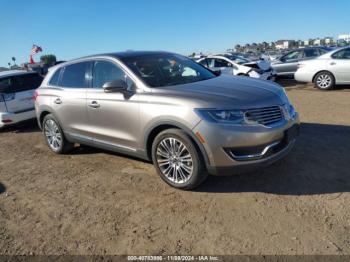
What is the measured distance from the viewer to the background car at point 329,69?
34.7ft

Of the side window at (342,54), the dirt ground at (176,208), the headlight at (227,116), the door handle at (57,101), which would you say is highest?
the side window at (342,54)

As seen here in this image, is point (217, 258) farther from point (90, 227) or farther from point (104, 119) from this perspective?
point (104, 119)

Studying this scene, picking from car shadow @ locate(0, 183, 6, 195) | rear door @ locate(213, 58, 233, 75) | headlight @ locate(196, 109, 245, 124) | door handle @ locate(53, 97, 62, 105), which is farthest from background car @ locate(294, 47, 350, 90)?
car shadow @ locate(0, 183, 6, 195)

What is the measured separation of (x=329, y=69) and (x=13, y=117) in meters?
9.72

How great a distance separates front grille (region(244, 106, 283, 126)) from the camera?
12.0 ft

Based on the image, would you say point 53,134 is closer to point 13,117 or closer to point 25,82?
point 13,117

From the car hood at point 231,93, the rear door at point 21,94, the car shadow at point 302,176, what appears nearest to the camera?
the car hood at point 231,93

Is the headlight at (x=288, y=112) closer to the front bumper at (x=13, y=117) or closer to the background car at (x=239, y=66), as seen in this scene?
the front bumper at (x=13, y=117)

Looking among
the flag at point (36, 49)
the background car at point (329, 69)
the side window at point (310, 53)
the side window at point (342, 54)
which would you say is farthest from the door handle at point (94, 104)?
the flag at point (36, 49)

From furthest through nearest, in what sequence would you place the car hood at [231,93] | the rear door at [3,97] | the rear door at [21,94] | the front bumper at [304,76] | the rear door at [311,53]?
the rear door at [311,53] < the front bumper at [304,76] < the rear door at [21,94] < the rear door at [3,97] < the car hood at [231,93]

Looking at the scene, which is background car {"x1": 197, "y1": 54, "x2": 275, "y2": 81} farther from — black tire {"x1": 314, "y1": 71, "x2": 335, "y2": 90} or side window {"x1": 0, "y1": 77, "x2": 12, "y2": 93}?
side window {"x1": 0, "y1": 77, "x2": 12, "y2": 93}

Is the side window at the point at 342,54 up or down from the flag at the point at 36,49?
down

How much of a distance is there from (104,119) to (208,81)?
162 centimetres

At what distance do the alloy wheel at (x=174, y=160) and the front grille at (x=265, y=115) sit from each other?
2.76 ft
